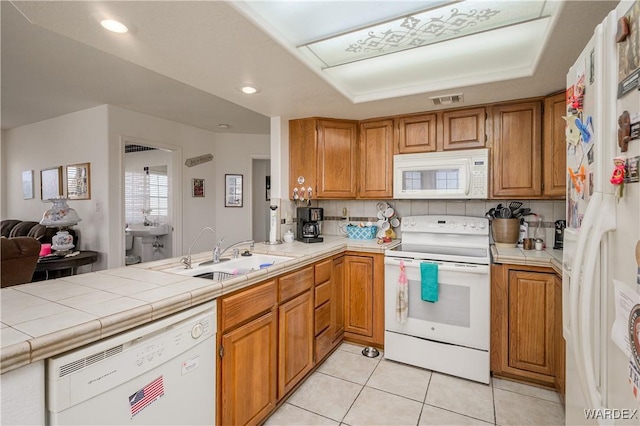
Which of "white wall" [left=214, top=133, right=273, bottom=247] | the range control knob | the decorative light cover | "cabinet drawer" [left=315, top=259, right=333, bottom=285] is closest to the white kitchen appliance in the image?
"cabinet drawer" [left=315, top=259, right=333, bottom=285]

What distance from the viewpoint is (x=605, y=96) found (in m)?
0.85

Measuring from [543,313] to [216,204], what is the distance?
173 inches

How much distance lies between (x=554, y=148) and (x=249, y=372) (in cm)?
259

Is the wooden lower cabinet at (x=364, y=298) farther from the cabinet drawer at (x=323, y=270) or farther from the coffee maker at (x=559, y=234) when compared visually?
the coffee maker at (x=559, y=234)

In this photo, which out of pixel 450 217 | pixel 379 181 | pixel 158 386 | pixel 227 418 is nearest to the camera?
pixel 158 386

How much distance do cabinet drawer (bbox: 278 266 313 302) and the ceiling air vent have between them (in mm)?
1681

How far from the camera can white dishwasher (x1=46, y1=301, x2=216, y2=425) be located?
0.87m

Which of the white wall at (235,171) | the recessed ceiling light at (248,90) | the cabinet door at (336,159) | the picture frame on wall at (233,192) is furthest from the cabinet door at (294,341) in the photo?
the picture frame on wall at (233,192)

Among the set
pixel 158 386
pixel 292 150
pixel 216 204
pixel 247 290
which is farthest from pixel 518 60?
pixel 216 204

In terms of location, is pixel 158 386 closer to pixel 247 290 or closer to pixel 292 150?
pixel 247 290

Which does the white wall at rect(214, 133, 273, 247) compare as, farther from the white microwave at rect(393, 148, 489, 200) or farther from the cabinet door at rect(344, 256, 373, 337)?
the white microwave at rect(393, 148, 489, 200)

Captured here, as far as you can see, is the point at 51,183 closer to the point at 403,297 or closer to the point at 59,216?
the point at 59,216

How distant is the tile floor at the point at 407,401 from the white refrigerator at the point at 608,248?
1.02 metres

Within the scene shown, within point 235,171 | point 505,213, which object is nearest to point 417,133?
point 505,213
